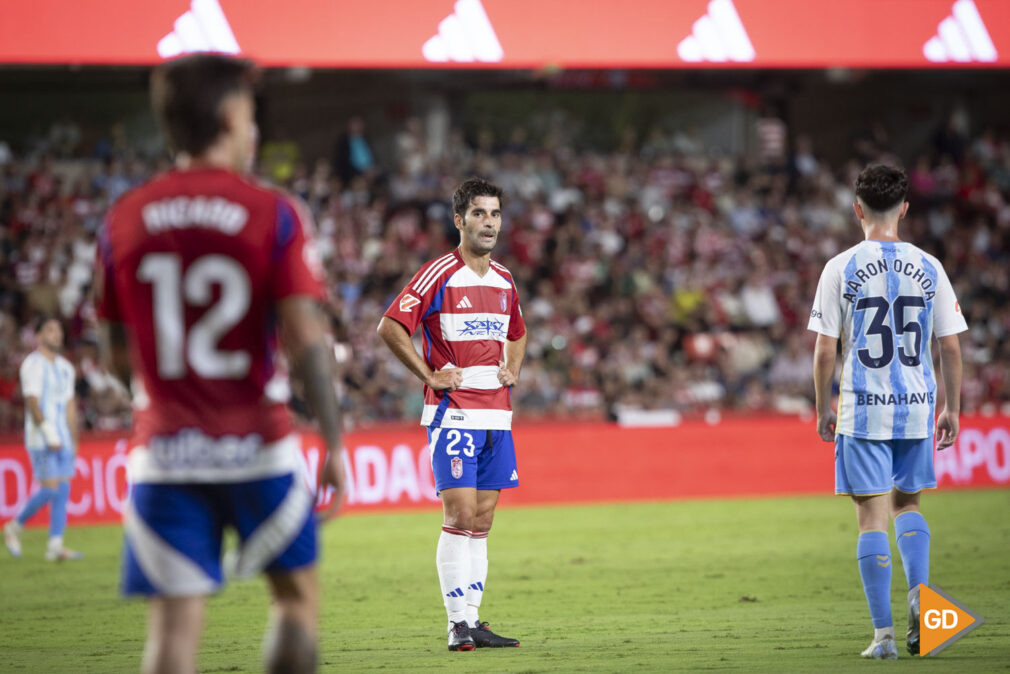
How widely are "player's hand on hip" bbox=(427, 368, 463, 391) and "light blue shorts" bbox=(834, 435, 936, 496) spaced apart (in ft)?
7.30

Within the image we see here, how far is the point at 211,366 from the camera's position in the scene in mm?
3721

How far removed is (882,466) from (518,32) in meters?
8.19

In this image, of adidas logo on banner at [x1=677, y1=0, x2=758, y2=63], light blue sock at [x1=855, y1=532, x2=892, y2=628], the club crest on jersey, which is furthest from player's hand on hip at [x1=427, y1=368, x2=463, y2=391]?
adidas logo on banner at [x1=677, y1=0, x2=758, y2=63]

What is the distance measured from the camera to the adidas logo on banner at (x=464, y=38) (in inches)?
521

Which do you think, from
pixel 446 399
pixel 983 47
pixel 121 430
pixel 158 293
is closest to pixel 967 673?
pixel 446 399

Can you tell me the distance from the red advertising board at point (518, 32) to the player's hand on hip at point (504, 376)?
6.14 m

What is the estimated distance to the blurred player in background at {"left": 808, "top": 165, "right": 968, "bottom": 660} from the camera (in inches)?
255

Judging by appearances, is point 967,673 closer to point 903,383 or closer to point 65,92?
point 903,383

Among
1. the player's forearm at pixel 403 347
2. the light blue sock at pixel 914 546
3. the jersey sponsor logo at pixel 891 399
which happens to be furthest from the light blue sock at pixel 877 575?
the player's forearm at pixel 403 347

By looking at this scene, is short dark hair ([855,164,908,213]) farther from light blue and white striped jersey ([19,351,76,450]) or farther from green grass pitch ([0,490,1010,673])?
light blue and white striped jersey ([19,351,76,450])

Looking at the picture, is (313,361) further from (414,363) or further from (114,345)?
(414,363)

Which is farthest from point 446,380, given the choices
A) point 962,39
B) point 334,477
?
point 962,39

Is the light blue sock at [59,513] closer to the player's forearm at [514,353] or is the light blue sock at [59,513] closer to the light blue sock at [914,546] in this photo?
the player's forearm at [514,353]

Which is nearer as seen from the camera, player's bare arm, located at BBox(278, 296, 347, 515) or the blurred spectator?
player's bare arm, located at BBox(278, 296, 347, 515)
